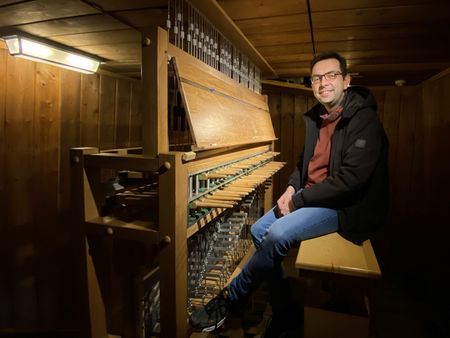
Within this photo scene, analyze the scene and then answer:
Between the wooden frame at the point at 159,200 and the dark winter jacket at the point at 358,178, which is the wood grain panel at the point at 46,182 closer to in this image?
the wooden frame at the point at 159,200

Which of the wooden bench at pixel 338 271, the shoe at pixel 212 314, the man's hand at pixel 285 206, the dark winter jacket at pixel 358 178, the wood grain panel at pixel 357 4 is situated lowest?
the shoe at pixel 212 314

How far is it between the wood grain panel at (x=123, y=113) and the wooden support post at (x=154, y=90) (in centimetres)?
277

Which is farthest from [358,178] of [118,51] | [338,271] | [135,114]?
[135,114]

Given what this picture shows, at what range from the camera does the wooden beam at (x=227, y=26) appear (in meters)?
1.89

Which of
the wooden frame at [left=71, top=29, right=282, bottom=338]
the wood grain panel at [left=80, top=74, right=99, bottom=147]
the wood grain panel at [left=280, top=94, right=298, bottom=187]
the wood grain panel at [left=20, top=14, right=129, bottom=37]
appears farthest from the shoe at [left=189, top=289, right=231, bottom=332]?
the wood grain panel at [left=280, top=94, right=298, bottom=187]

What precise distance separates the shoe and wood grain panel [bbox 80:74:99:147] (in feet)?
7.73

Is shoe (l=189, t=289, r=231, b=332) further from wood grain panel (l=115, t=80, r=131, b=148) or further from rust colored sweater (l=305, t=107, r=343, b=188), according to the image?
wood grain panel (l=115, t=80, r=131, b=148)

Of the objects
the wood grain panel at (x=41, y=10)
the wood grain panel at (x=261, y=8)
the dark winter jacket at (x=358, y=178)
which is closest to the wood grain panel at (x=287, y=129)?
the dark winter jacket at (x=358, y=178)

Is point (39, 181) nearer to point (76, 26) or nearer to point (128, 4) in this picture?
point (76, 26)

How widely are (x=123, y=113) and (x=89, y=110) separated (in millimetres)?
614

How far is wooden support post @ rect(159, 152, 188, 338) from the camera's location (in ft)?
4.94

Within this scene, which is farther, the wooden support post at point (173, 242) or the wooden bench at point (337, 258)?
the wooden bench at point (337, 258)

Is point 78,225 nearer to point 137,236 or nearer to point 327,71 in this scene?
point 137,236

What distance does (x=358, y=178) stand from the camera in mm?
1932
